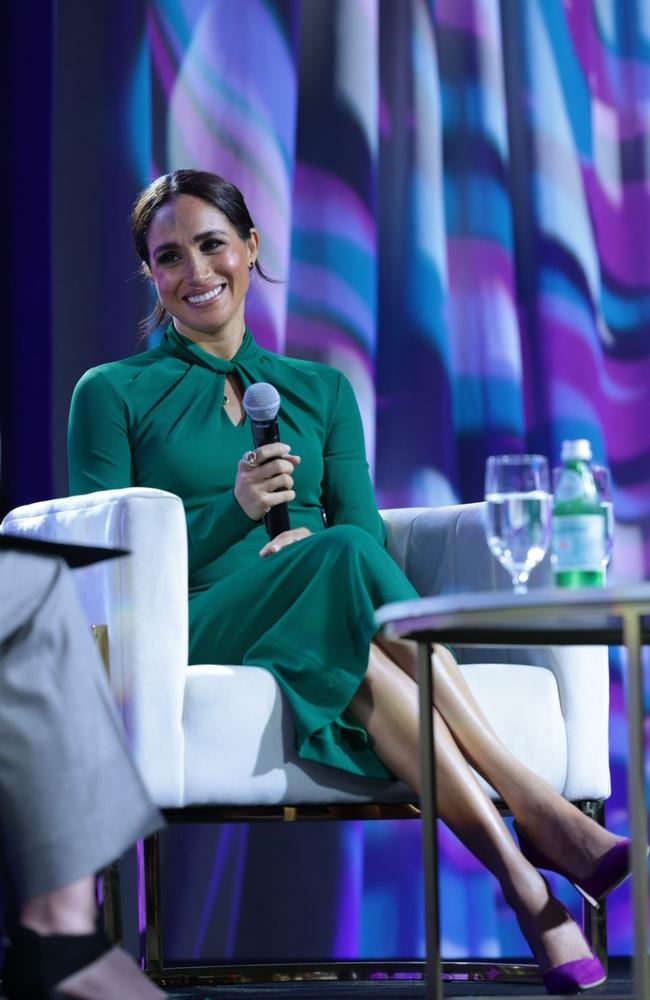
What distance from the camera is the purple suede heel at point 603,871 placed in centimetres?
160

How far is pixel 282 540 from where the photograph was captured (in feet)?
6.66

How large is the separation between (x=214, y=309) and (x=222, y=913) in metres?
1.05

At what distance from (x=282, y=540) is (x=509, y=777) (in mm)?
487

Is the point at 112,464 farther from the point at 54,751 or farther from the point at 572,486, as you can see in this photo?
the point at 54,751

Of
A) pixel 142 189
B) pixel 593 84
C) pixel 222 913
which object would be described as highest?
pixel 593 84

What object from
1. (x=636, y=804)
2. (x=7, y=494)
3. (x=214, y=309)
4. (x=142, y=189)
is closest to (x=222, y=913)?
(x=7, y=494)

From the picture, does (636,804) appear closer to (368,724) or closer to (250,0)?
(368,724)

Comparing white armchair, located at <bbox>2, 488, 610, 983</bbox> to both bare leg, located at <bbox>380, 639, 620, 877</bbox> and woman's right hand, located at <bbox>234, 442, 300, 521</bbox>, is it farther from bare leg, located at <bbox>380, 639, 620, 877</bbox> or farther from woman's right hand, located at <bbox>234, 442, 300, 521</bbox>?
woman's right hand, located at <bbox>234, 442, 300, 521</bbox>

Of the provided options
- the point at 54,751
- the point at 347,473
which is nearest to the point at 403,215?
the point at 347,473

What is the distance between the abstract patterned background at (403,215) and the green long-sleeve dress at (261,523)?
1.12 feet

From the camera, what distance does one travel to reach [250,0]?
9.02 ft

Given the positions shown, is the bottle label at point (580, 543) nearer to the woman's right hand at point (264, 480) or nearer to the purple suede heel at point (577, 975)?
the purple suede heel at point (577, 975)

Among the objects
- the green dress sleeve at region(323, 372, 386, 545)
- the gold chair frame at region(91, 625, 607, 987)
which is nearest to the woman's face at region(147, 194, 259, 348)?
the green dress sleeve at region(323, 372, 386, 545)

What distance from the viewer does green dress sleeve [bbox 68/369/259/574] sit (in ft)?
6.80
